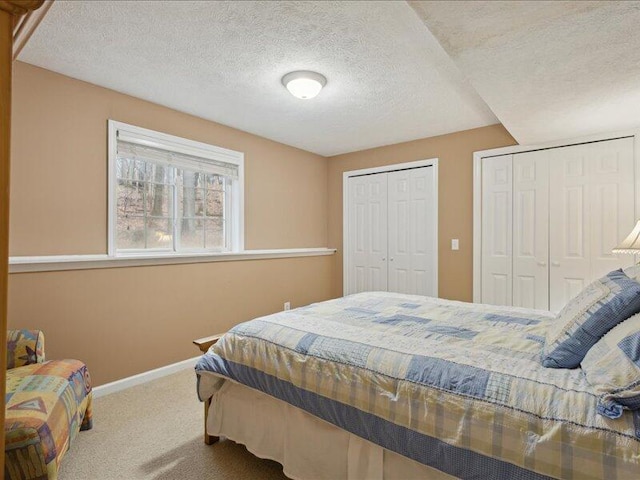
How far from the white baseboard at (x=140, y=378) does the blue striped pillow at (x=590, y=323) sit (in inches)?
113

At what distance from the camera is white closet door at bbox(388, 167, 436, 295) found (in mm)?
4043

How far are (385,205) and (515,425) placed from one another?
11.3ft

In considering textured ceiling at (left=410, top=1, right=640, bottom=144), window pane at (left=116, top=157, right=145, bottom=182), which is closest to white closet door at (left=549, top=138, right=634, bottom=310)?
textured ceiling at (left=410, top=1, right=640, bottom=144)

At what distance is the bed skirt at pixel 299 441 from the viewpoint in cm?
138

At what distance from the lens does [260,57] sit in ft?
7.34

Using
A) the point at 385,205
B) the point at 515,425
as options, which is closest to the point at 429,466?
the point at 515,425

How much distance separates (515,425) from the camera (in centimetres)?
111

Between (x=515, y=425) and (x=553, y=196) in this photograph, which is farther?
(x=553, y=196)

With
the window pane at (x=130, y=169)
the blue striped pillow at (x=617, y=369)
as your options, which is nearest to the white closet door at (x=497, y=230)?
the blue striped pillow at (x=617, y=369)

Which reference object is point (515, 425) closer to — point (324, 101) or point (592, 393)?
point (592, 393)

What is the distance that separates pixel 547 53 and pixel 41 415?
9.43ft

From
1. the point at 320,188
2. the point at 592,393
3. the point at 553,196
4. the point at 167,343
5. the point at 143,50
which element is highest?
the point at 143,50

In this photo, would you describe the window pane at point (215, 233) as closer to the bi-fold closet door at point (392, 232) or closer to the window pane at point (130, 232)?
the window pane at point (130, 232)

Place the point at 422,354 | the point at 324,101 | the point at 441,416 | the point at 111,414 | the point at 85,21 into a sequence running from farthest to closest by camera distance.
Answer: the point at 324,101
the point at 111,414
the point at 85,21
the point at 422,354
the point at 441,416
